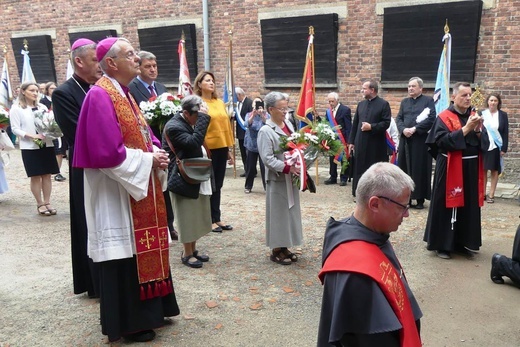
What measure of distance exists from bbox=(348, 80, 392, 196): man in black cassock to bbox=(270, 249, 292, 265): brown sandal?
3172 millimetres

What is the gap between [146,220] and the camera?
3.49 metres

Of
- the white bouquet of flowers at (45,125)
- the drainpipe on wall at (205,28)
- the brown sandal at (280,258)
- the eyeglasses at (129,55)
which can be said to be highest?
the drainpipe on wall at (205,28)

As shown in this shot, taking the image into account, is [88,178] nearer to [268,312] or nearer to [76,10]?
[268,312]

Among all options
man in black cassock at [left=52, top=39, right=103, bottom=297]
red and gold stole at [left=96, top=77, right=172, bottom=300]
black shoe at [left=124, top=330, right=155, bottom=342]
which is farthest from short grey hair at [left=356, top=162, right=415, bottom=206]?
man in black cassock at [left=52, top=39, right=103, bottom=297]

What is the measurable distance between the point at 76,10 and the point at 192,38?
185 inches

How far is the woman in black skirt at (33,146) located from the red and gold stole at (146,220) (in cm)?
460

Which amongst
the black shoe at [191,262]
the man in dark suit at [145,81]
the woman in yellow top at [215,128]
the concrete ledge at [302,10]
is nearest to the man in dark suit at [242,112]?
the concrete ledge at [302,10]

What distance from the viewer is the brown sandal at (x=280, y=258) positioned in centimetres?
526

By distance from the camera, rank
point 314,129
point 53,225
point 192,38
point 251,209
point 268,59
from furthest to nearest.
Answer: point 192,38
point 268,59
point 251,209
point 53,225
point 314,129

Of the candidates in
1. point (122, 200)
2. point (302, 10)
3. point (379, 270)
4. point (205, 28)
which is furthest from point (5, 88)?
point (379, 270)

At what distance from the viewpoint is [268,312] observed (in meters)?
4.15

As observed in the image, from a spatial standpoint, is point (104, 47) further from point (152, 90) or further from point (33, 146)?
point (33, 146)

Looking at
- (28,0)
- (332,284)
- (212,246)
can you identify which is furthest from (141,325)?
(28,0)

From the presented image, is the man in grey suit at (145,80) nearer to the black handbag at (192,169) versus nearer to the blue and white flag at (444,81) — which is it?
the black handbag at (192,169)
